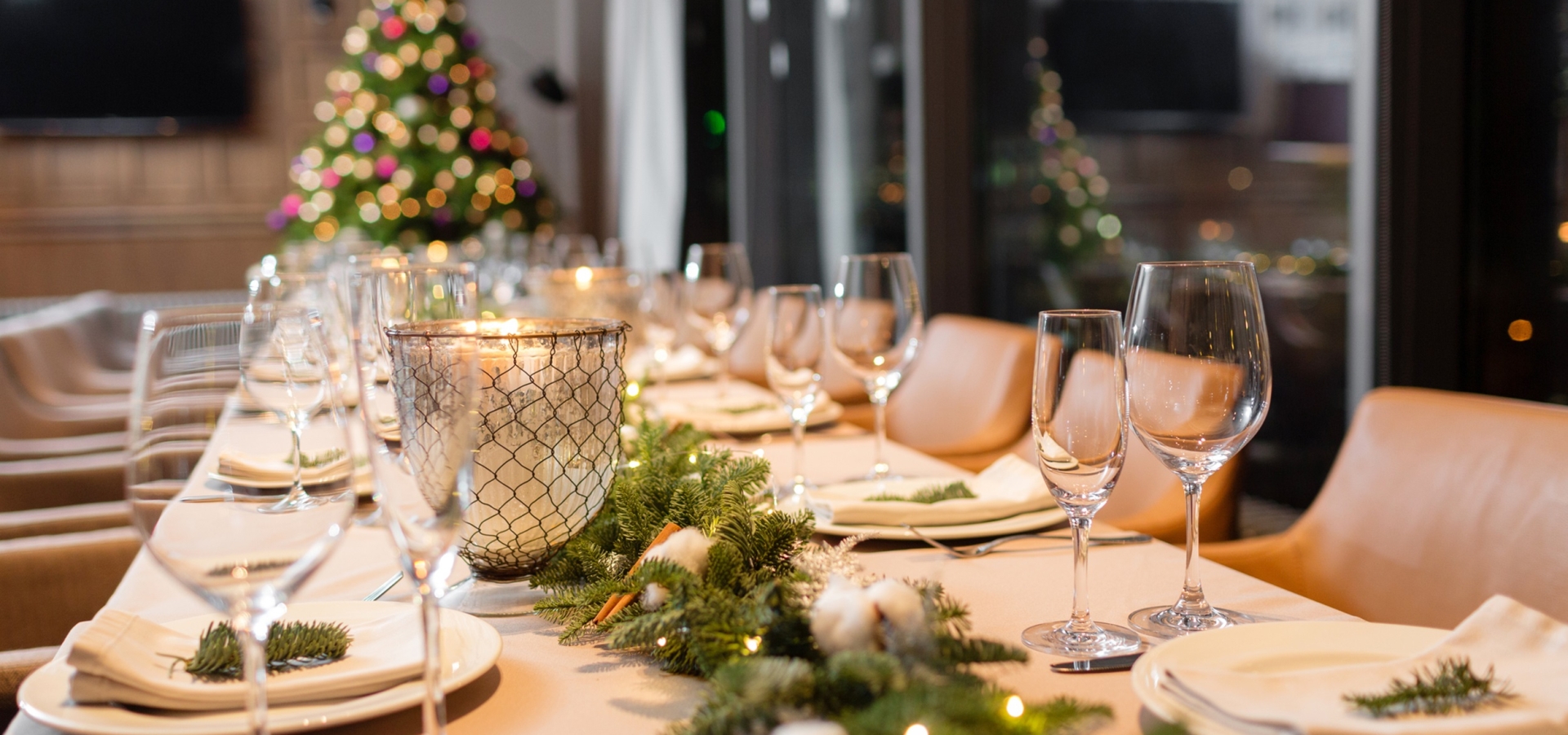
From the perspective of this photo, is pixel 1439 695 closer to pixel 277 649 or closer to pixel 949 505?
pixel 949 505

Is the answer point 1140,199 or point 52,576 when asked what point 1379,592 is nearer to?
point 52,576

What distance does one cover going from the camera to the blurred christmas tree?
285 inches

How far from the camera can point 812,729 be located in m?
0.51

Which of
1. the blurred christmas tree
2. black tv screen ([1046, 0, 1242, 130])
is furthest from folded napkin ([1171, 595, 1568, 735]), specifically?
the blurred christmas tree

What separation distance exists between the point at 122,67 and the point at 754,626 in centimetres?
874

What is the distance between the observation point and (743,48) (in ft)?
20.1

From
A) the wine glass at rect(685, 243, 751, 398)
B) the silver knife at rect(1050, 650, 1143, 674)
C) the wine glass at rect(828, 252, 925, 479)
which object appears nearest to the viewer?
the silver knife at rect(1050, 650, 1143, 674)

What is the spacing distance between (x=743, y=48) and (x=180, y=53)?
4228 millimetres

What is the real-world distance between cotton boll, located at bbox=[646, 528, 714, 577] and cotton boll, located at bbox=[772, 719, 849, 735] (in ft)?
0.76

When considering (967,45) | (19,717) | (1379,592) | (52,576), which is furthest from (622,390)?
(967,45)

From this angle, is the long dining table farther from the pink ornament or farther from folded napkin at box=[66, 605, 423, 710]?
the pink ornament

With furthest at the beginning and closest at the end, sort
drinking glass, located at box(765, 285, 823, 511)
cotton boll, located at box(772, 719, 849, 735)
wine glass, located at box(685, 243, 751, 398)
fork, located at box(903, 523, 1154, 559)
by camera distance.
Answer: wine glass, located at box(685, 243, 751, 398), drinking glass, located at box(765, 285, 823, 511), fork, located at box(903, 523, 1154, 559), cotton boll, located at box(772, 719, 849, 735)

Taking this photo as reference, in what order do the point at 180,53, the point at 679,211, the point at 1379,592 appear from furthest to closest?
the point at 180,53 → the point at 679,211 → the point at 1379,592

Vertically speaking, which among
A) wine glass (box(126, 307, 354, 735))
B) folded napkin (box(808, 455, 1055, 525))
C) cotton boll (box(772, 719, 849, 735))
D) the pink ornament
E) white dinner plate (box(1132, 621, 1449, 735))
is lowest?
white dinner plate (box(1132, 621, 1449, 735))
